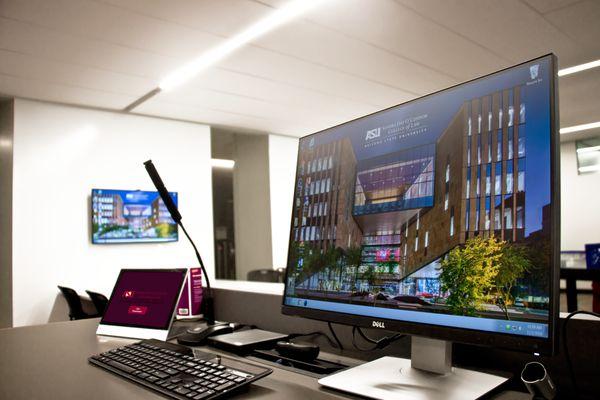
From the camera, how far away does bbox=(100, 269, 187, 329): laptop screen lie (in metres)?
1.23

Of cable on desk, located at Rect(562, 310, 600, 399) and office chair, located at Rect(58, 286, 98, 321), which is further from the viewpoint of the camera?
office chair, located at Rect(58, 286, 98, 321)

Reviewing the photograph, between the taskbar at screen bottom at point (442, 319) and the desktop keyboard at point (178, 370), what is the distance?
181mm

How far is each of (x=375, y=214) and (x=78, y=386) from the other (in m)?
0.64

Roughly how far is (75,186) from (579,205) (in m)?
8.80

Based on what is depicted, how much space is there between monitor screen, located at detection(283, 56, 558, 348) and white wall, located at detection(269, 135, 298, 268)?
5.52 metres

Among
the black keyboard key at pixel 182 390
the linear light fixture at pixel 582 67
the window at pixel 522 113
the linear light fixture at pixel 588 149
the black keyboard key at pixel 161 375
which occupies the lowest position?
the black keyboard key at pixel 161 375

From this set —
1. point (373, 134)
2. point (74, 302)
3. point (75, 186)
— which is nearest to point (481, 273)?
point (373, 134)

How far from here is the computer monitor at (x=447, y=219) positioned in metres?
0.62

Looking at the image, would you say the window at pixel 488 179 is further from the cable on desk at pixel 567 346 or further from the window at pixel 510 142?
the cable on desk at pixel 567 346

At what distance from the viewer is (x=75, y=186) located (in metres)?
4.81

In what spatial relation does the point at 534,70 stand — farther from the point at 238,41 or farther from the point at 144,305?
the point at 238,41

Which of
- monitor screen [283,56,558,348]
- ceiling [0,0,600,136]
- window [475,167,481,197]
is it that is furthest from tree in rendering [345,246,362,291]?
ceiling [0,0,600,136]

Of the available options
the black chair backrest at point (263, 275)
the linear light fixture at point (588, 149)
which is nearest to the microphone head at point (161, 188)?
the black chair backrest at point (263, 275)

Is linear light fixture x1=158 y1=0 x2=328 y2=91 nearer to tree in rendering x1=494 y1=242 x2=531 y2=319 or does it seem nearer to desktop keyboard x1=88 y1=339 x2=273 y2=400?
desktop keyboard x1=88 y1=339 x2=273 y2=400
